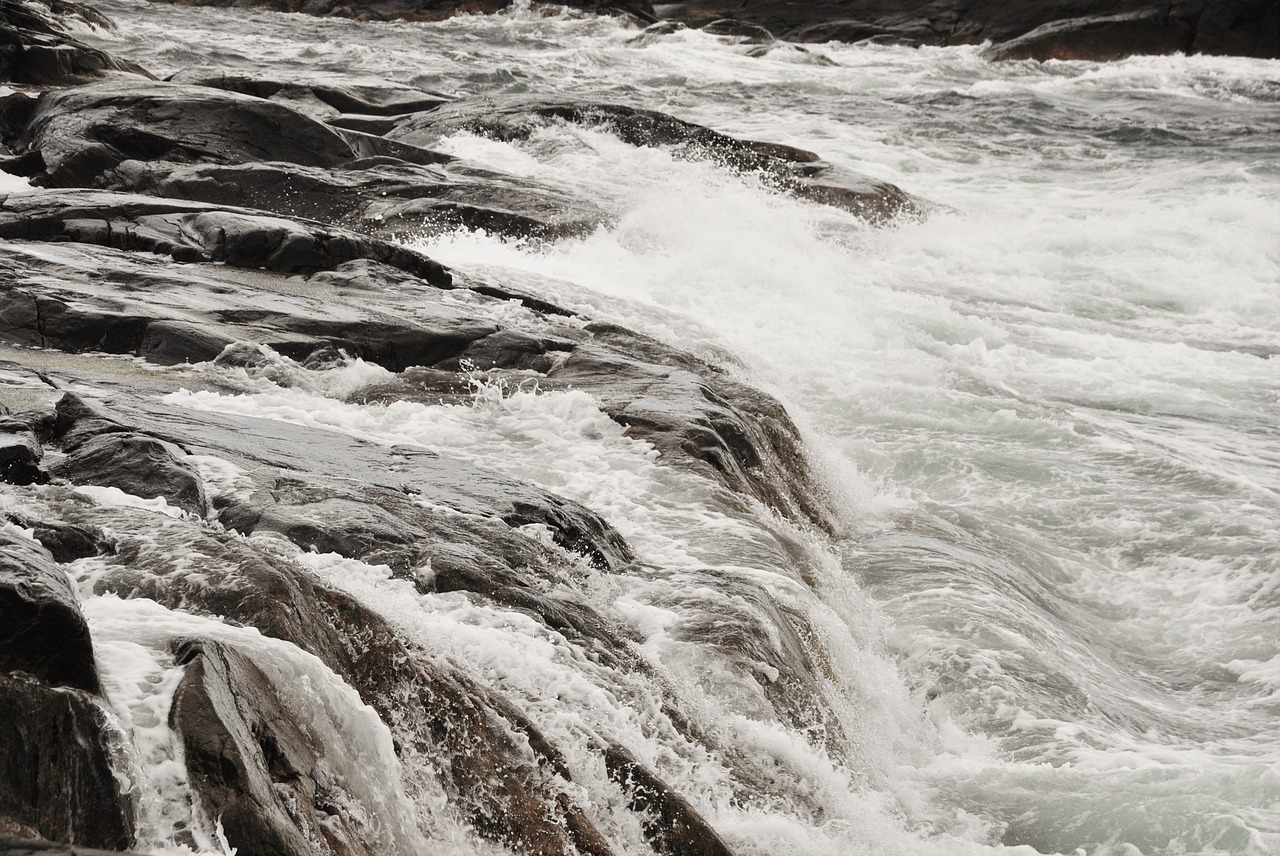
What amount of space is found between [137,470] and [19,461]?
0.40m

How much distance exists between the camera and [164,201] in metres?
9.30

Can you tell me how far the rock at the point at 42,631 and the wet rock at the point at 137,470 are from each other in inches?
63.5

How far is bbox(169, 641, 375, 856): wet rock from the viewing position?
108 inches

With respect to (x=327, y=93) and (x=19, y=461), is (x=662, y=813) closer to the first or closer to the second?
(x=19, y=461)

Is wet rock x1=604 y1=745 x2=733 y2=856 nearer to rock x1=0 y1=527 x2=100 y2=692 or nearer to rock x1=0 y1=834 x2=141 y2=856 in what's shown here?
rock x1=0 y1=527 x2=100 y2=692

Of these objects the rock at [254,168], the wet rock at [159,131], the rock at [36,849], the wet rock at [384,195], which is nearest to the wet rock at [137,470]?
the rock at [36,849]

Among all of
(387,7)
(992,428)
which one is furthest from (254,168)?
(387,7)

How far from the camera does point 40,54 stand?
1402cm

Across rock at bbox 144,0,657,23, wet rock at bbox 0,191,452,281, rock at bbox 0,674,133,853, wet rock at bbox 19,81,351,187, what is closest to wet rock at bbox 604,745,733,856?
rock at bbox 0,674,133,853

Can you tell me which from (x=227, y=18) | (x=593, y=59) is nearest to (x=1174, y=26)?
(x=593, y=59)

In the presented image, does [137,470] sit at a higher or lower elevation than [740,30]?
lower

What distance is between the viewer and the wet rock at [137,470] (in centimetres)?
454

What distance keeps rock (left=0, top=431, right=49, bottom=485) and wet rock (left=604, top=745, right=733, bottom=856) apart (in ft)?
7.64

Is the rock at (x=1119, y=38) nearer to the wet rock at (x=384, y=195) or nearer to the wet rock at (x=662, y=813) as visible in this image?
the wet rock at (x=384, y=195)
